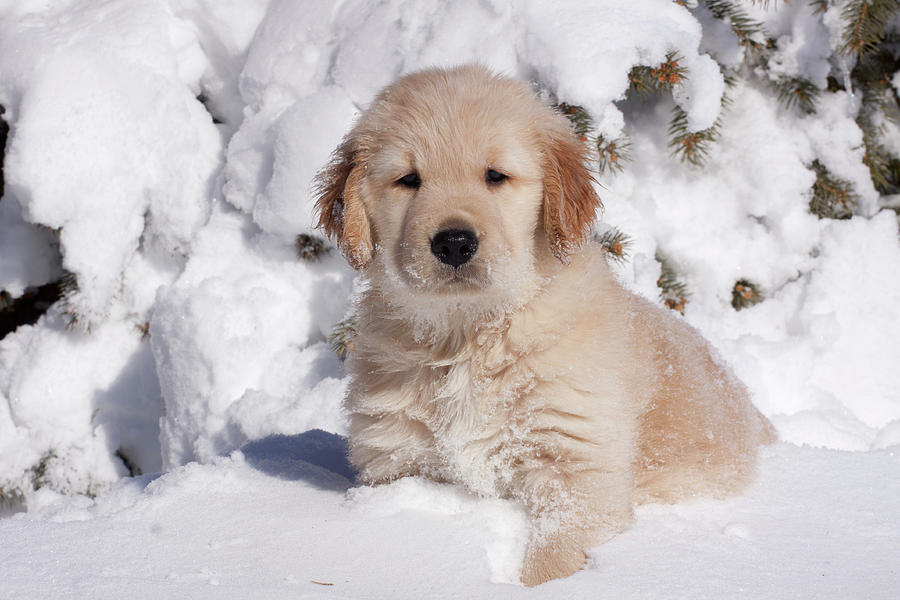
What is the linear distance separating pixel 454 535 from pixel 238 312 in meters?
2.72

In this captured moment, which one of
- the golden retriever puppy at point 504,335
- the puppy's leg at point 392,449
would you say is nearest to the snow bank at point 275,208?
the puppy's leg at point 392,449

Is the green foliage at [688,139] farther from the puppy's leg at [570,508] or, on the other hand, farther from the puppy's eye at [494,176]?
the puppy's leg at [570,508]

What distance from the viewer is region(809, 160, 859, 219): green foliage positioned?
16.4 feet

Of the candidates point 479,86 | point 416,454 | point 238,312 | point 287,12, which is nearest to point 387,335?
point 416,454

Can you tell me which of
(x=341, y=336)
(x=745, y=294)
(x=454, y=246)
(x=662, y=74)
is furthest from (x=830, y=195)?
(x=454, y=246)

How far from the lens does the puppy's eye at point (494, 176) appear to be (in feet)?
8.53

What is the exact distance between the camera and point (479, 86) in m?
2.71

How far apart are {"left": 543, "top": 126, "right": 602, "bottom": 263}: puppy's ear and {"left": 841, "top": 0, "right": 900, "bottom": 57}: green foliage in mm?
2780

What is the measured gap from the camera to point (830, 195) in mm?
5004

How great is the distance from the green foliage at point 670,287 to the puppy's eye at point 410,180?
2.62 metres

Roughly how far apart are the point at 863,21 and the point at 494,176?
10.5 ft

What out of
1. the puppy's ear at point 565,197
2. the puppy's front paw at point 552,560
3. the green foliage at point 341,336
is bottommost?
the puppy's front paw at point 552,560

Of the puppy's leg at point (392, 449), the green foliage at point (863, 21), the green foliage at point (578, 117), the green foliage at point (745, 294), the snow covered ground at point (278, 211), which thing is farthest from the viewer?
the green foliage at point (745, 294)

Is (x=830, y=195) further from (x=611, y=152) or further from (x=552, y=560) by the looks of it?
(x=552, y=560)
